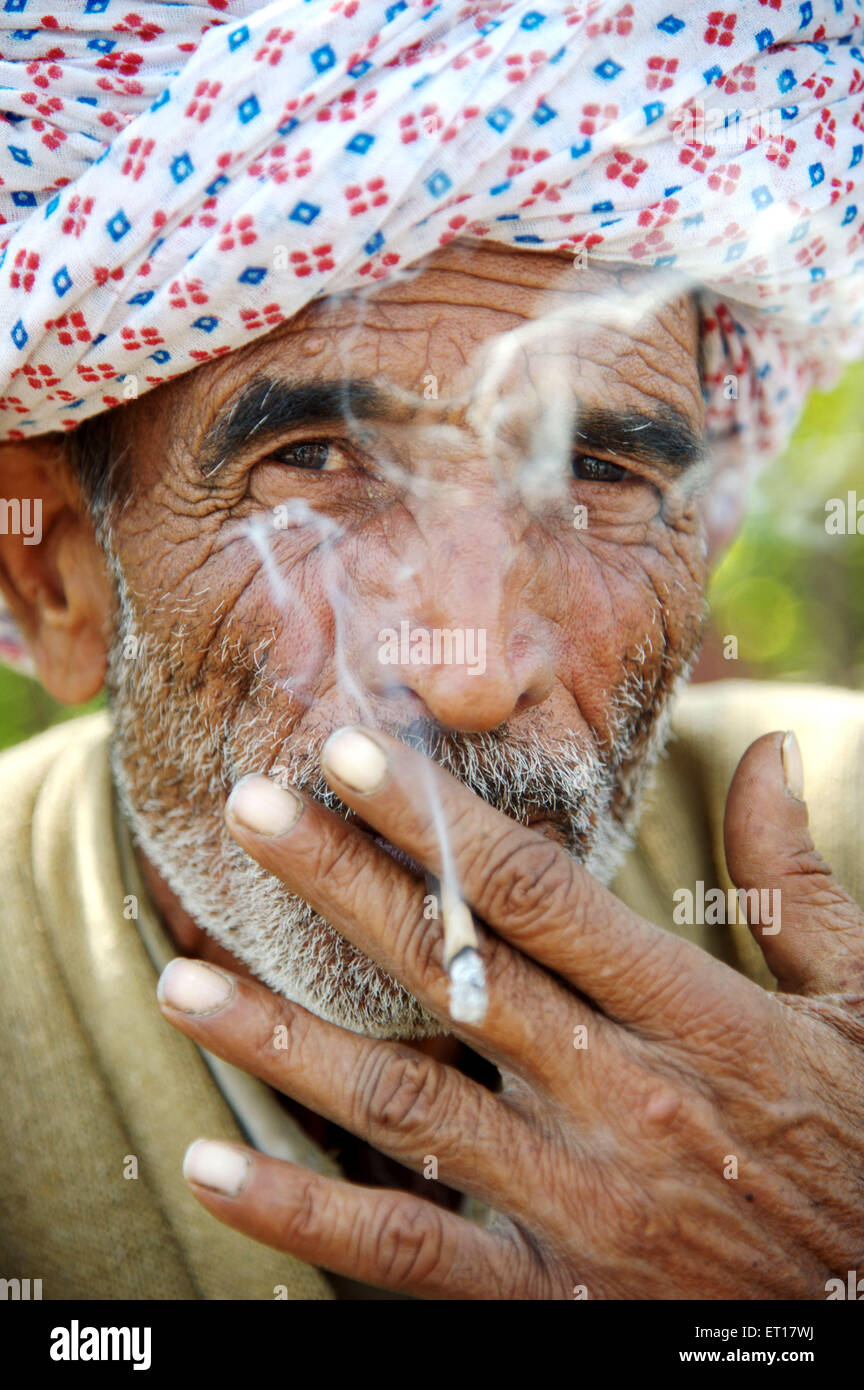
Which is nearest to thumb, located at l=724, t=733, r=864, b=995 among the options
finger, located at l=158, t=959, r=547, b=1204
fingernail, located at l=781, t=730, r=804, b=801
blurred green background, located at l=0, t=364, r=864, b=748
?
fingernail, located at l=781, t=730, r=804, b=801

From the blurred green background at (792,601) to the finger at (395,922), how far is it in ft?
18.8

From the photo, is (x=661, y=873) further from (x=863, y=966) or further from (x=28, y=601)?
(x=28, y=601)

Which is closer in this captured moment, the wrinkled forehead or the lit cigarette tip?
the lit cigarette tip

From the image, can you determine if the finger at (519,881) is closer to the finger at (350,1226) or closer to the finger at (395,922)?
the finger at (395,922)

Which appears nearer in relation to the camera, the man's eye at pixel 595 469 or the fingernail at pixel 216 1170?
the fingernail at pixel 216 1170

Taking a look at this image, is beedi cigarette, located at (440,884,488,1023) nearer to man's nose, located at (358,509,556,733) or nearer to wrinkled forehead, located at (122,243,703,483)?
man's nose, located at (358,509,556,733)

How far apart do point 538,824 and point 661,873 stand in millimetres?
997

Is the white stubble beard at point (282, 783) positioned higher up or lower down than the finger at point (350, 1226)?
higher up

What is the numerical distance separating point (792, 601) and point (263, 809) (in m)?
8.44

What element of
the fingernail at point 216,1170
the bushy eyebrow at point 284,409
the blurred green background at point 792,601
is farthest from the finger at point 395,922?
the blurred green background at point 792,601

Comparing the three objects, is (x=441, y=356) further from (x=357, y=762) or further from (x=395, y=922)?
(x=395, y=922)

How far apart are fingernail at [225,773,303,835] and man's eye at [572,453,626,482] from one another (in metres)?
0.91

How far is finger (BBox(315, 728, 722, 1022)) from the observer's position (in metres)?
1.49

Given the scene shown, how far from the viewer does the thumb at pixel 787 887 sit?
6.59 ft
